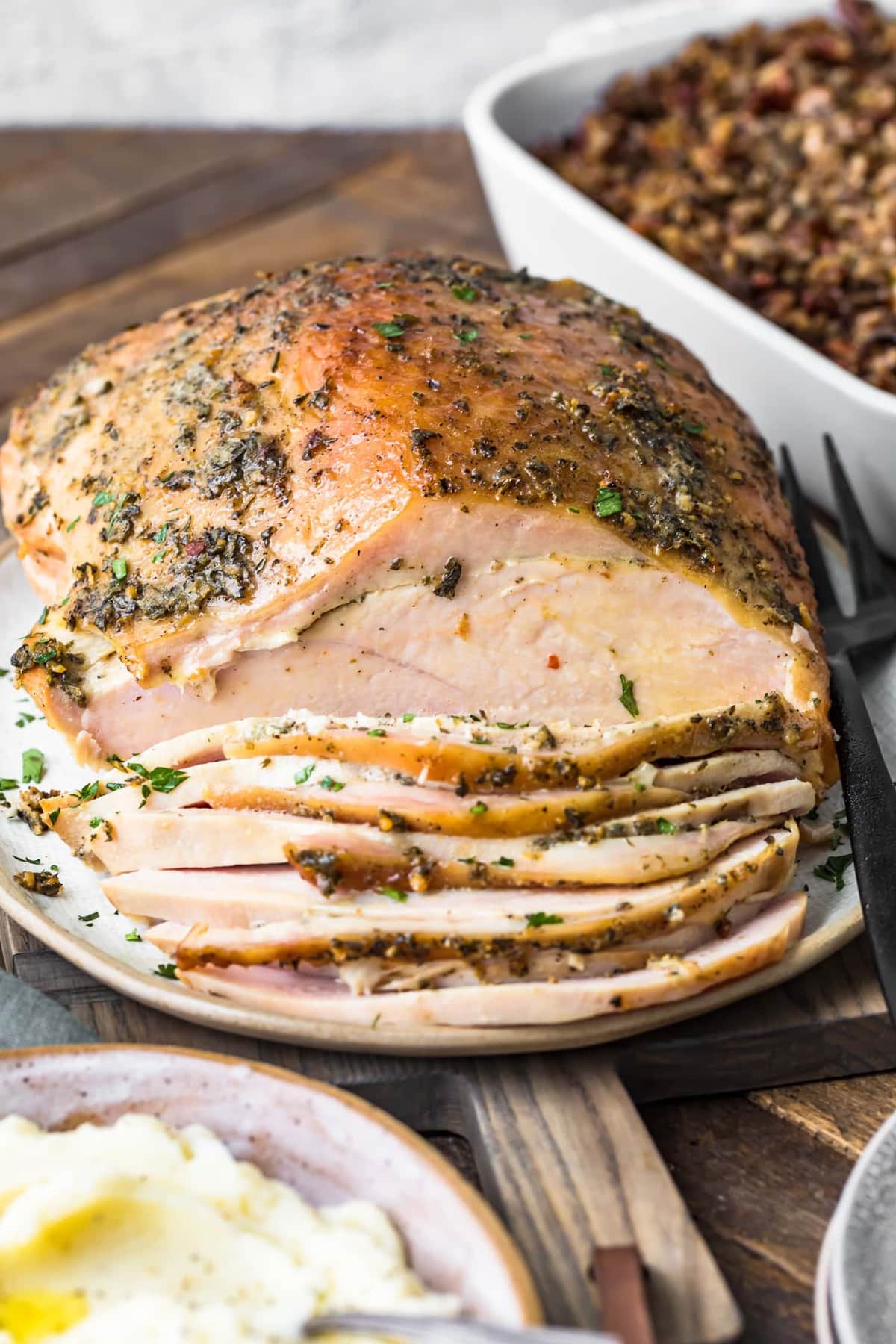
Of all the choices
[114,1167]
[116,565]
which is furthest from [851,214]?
[114,1167]

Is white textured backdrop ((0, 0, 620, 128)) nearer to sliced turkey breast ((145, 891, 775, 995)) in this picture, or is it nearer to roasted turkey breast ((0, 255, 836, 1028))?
roasted turkey breast ((0, 255, 836, 1028))

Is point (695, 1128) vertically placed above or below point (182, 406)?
below

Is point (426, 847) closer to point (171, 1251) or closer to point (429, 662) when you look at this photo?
point (429, 662)

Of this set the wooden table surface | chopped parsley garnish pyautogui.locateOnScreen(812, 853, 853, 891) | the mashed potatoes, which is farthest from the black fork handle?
the wooden table surface

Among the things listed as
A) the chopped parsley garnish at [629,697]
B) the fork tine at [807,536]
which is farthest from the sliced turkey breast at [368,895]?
the fork tine at [807,536]

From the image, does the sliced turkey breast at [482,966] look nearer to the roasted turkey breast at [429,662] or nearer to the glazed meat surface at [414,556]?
the roasted turkey breast at [429,662]

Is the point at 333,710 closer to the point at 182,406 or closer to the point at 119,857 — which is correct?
the point at 119,857
